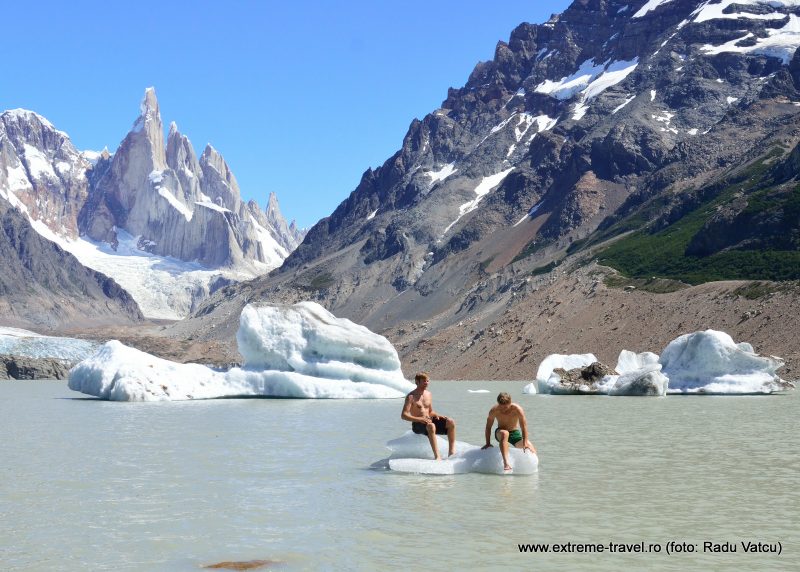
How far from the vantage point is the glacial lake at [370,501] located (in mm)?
16828

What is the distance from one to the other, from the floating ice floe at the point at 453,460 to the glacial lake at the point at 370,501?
1.16ft

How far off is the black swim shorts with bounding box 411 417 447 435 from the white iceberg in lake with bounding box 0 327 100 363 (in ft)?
533

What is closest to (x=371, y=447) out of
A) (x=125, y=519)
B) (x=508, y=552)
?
(x=125, y=519)

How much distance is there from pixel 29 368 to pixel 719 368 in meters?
115

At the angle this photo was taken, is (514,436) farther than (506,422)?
Yes

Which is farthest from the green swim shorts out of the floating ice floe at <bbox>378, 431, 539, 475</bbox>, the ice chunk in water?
the ice chunk in water

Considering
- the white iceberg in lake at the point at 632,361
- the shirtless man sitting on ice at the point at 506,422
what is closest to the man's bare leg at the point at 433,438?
the shirtless man sitting on ice at the point at 506,422

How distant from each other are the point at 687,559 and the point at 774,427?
2735 cm

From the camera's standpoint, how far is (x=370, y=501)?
22.2 meters

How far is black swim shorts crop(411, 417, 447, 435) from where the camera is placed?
2695 cm

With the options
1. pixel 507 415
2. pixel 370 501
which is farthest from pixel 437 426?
pixel 370 501

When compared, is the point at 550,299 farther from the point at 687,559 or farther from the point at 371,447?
the point at 687,559

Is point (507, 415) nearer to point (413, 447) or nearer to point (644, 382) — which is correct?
point (413, 447)

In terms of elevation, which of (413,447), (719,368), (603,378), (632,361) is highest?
(632,361)
